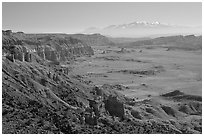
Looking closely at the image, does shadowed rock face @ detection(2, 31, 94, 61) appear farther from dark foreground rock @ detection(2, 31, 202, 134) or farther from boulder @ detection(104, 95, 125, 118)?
boulder @ detection(104, 95, 125, 118)

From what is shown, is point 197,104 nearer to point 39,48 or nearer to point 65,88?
point 65,88

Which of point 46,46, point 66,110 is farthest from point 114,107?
point 46,46

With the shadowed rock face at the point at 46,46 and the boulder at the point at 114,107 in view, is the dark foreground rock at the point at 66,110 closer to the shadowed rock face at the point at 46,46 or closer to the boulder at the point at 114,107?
the boulder at the point at 114,107

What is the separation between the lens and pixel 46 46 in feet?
288

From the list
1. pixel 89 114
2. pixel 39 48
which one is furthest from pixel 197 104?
pixel 39 48

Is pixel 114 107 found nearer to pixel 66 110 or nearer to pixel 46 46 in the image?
pixel 66 110

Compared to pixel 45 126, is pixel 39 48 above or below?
above

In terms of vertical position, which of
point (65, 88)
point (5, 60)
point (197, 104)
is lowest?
point (197, 104)

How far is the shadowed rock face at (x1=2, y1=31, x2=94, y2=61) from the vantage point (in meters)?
56.5

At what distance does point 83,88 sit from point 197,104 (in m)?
15.3

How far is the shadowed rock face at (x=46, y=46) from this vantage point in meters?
56.5

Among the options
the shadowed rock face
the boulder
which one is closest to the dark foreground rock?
the boulder

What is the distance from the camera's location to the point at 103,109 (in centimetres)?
3259

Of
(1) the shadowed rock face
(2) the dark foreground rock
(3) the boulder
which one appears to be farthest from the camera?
(1) the shadowed rock face
